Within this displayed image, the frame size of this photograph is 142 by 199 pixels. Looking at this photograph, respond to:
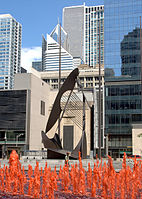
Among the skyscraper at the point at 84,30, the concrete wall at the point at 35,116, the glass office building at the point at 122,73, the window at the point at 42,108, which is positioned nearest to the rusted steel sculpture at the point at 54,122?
the concrete wall at the point at 35,116

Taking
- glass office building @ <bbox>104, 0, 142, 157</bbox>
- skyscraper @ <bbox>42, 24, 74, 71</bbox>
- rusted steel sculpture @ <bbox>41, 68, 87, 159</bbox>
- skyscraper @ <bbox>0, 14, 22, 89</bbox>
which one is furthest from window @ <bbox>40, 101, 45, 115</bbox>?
skyscraper @ <bbox>42, 24, 74, 71</bbox>

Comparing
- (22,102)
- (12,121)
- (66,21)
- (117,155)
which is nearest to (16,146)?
(12,121)

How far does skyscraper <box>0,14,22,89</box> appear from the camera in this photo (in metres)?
128

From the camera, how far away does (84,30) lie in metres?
164

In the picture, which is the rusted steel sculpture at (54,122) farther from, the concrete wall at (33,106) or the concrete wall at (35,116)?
the concrete wall at (33,106)

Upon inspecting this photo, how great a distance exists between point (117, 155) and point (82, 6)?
420 feet

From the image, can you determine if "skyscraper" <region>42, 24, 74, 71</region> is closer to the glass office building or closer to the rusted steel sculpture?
the glass office building

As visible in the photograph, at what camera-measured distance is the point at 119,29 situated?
197 ft

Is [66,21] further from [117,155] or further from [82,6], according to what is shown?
[117,155]

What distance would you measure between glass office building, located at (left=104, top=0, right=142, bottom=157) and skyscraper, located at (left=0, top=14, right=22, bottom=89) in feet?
247

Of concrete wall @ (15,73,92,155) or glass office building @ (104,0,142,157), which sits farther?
glass office building @ (104,0,142,157)

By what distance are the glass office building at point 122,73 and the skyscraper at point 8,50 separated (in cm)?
7527

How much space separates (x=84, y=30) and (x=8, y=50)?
51.8 meters

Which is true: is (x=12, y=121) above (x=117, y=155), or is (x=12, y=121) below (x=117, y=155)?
above
